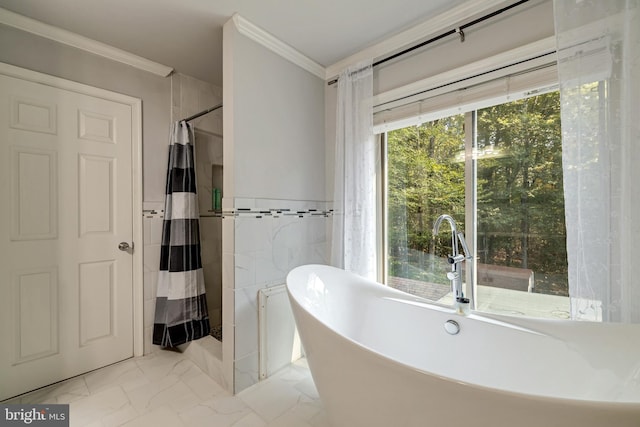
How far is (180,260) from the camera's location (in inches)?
76.5

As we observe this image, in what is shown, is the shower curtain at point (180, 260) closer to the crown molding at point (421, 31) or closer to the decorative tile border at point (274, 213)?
the decorative tile border at point (274, 213)

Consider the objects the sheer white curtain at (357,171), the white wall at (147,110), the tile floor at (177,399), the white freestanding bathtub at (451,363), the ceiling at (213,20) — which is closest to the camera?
the white freestanding bathtub at (451,363)

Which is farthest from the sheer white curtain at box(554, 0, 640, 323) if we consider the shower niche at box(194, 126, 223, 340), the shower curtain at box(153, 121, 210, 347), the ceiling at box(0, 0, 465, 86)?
the shower niche at box(194, 126, 223, 340)

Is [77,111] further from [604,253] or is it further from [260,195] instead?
[604,253]

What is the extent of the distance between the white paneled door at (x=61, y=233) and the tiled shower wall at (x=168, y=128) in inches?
4.4

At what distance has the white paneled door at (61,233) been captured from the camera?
154 cm

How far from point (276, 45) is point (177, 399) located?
2347 millimetres

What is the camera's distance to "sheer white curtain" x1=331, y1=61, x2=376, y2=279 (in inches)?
74.7

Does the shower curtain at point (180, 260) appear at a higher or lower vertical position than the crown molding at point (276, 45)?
lower

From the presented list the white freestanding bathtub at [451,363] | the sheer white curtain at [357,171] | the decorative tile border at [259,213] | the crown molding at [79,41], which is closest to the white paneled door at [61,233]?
the decorative tile border at [259,213]

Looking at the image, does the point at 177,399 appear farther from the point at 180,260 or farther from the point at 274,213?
the point at 274,213

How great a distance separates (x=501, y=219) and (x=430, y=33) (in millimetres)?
1245

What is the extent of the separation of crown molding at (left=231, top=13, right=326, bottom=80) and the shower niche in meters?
1.00

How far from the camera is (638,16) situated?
1.03 metres
